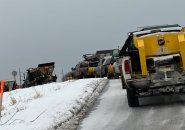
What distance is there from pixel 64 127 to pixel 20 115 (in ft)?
8.00

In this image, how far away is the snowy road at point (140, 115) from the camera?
457 inches

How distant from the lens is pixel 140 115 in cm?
1325

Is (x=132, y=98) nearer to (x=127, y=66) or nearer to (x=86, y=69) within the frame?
(x=127, y=66)

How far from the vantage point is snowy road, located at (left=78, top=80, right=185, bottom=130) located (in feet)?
38.1

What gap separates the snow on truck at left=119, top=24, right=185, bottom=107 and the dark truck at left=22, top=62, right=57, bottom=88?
98.1 feet

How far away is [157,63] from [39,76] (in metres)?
31.0

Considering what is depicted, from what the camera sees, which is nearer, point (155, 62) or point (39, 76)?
point (155, 62)

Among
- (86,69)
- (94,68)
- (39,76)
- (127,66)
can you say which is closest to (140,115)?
(127,66)

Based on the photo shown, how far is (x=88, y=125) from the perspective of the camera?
1231 cm

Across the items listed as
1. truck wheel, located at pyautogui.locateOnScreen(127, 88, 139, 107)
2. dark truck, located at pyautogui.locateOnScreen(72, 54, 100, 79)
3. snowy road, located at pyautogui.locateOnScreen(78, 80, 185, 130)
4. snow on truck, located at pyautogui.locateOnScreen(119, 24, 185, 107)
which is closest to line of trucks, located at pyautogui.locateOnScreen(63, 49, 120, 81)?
dark truck, located at pyautogui.locateOnScreen(72, 54, 100, 79)

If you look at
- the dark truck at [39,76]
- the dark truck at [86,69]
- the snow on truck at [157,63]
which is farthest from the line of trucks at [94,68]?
the snow on truck at [157,63]

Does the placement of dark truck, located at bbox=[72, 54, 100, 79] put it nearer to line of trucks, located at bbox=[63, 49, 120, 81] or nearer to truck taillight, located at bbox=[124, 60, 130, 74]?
line of trucks, located at bbox=[63, 49, 120, 81]

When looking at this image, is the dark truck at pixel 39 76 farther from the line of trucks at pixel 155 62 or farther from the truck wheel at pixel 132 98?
the line of trucks at pixel 155 62

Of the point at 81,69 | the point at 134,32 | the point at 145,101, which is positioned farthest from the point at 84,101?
the point at 81,69
